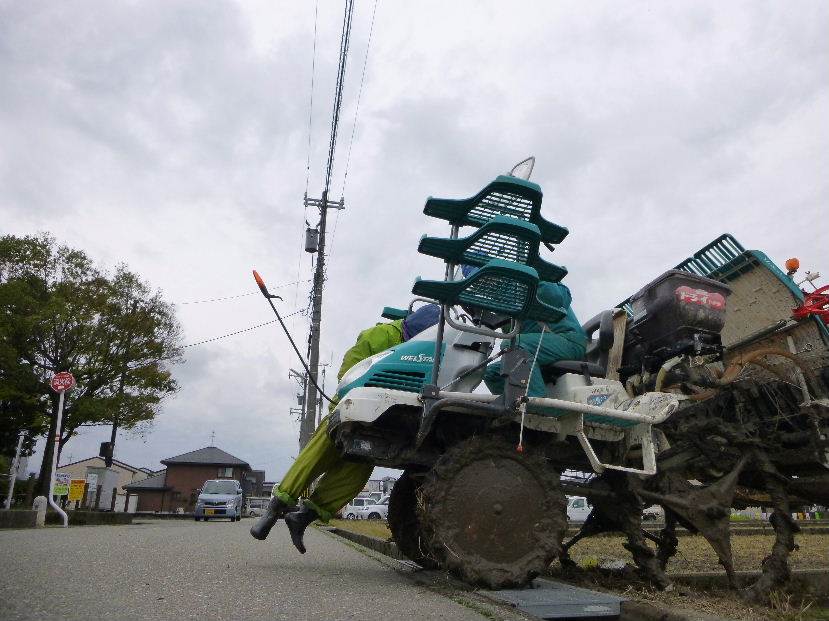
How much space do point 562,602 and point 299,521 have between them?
1.93 m

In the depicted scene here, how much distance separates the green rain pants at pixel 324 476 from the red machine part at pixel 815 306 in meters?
2.96

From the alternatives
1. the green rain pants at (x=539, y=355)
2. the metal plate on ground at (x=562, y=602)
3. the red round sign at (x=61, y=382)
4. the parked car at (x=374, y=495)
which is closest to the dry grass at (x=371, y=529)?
the green rain pants at (x=539, y=355)

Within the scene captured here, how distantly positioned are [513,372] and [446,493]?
755 mm

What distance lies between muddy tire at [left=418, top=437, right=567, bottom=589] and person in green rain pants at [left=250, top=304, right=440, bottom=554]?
3.18 feet

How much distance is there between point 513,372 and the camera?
346cm

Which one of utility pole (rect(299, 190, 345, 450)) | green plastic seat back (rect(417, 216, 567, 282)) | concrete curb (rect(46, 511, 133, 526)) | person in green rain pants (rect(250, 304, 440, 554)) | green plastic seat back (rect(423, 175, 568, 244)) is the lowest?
concrete curb (rect(46, 511, 133, 526))

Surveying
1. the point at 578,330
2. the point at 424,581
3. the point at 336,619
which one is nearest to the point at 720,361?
the point at 578,330

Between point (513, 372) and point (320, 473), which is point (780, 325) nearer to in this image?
point (513, 372)

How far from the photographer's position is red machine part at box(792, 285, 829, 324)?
3.97 metres

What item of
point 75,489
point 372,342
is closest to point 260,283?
point 372,342

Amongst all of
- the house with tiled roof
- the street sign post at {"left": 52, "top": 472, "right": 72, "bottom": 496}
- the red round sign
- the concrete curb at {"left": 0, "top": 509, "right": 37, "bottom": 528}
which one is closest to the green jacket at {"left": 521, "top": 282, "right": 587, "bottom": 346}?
the concrete curb at {"left": 0, "top": 509, "right": 37, "bottom": 528}

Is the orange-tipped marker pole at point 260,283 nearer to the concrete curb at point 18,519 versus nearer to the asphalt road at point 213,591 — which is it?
the asphalt road at point 213,591

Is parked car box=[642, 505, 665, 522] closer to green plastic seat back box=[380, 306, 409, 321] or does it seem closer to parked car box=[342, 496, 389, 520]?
green plastic seat back box=[380, 306, 409, 321]

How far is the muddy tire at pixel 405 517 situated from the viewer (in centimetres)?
473
